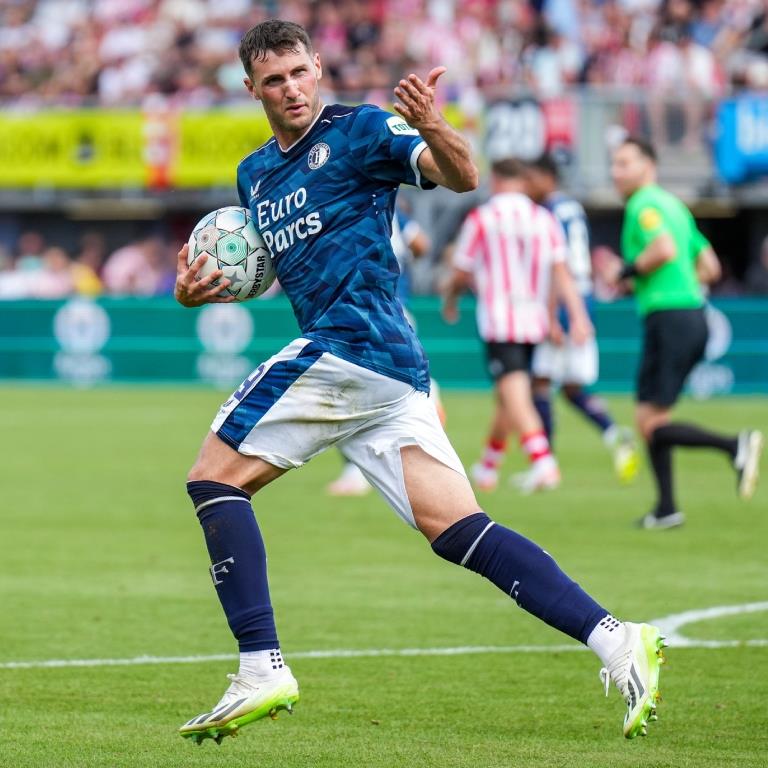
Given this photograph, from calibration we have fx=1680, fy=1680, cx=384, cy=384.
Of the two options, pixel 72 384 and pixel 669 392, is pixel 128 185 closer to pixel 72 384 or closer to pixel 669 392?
pixel 72 384

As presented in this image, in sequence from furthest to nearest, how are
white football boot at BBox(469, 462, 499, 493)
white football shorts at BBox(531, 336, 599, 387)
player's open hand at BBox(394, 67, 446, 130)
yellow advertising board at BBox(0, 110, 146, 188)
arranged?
yellow advertising board at BBox(0, 110, 146, 188) → white football shorts at BBox(531, 336, 599, 387) → white football boot at BBox(469, 462, 499, 493) → player's open hand at BBox(394, 67, 446, 130)

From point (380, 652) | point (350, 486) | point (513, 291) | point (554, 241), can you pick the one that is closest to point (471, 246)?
point (513, 291)

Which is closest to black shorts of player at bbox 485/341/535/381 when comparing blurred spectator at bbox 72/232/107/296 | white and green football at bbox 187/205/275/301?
white and green football at bbox 187/205/275/301

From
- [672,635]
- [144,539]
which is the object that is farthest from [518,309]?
[672,635]

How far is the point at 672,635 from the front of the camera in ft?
22.1

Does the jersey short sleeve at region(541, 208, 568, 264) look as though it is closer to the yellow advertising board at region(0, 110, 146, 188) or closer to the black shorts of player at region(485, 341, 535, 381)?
the black shorts of player at region(485, 341, 535, 381)

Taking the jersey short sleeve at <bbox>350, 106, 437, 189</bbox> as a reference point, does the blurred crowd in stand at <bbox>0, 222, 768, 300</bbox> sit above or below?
above

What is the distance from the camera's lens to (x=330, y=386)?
503 cm

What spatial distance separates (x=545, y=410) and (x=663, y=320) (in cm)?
313

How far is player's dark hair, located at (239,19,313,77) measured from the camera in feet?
16.5

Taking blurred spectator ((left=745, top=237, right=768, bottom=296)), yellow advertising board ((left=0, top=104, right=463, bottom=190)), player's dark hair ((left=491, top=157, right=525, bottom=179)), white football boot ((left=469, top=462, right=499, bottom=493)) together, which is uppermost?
yellow advertising board ((left=0, top=104, right=463, bottom=190))

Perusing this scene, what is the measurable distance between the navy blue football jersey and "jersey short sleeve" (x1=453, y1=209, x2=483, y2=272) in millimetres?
6890

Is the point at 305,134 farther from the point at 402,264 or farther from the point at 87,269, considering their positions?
the point at 87,269

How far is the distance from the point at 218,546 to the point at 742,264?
22.6 meters
